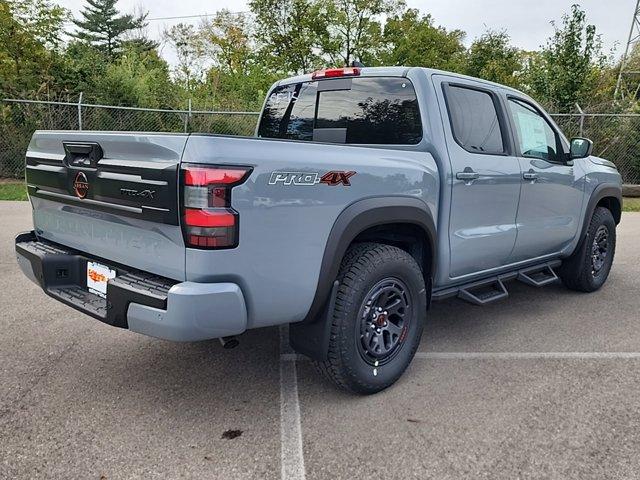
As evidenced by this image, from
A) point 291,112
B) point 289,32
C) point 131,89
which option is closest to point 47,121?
point 131,89

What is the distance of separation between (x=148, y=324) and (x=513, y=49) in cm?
3705

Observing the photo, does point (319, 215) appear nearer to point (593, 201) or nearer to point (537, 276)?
point (537, 276)

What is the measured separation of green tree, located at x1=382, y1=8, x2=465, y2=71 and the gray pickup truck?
2958cm

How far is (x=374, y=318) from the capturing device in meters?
3.06

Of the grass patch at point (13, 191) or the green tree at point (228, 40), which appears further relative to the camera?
the green tree at point (228, 40)

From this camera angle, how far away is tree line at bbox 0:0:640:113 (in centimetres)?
1426

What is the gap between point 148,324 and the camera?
7.85ft

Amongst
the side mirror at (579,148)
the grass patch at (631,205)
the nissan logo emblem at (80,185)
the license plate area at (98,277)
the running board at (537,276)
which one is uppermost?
the side mirror at (579,148)

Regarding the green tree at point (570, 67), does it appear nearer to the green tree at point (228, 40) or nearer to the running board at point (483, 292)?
the running board at point (483, 292)

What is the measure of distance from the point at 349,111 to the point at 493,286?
178 centimetres

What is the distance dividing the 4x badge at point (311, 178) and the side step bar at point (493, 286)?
49.6 inches

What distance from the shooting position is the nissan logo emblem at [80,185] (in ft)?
9.15

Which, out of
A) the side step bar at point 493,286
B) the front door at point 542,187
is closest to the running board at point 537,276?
the side step bar at point 493,286

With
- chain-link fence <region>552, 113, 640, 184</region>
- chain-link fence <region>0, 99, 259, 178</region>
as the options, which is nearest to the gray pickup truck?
chain-link fence <region>0, 99, 259, 178</region>
